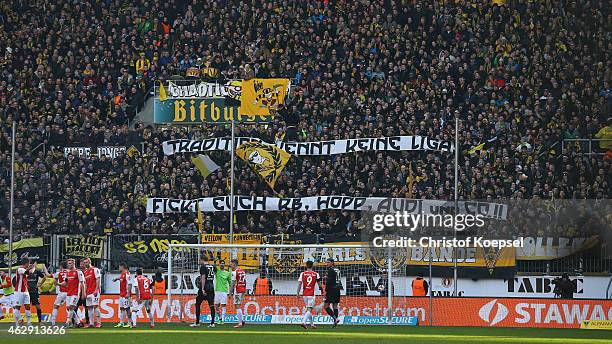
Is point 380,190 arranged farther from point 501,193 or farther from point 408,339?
point 408,339

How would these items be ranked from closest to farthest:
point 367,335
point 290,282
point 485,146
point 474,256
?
point 367,335, point 474,256, point 290,282, point 485,146

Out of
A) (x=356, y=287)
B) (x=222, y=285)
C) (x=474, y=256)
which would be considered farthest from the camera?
(x=356, y=287)

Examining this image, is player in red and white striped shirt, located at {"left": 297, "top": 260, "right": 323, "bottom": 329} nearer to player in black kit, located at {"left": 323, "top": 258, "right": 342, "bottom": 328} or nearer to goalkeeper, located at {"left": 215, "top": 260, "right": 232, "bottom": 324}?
player in black kit, located at {"left": 323, "top": 258, "right": 342, "bottom": 328}

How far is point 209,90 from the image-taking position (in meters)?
42.7

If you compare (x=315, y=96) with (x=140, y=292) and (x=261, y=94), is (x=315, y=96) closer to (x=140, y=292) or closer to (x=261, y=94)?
(x=261, y=94)

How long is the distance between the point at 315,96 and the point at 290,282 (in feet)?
32.2

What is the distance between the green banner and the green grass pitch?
12.4 metres

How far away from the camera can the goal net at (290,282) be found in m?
33.0

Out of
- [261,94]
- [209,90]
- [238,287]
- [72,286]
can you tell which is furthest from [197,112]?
[72,286]

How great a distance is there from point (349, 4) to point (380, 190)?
11.3 metres

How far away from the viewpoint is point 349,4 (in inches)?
1766

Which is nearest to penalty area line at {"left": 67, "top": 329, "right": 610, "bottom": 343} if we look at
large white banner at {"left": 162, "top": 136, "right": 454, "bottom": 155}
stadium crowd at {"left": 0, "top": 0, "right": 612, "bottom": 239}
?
stadium crowd at {"left": 0, "top": 0, "right": 612, "bottom": 239}

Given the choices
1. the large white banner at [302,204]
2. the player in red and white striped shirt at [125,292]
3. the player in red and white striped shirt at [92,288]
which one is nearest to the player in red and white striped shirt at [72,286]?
the player in red and white striped shirt at [92,288]

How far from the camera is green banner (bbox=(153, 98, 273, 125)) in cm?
4244
